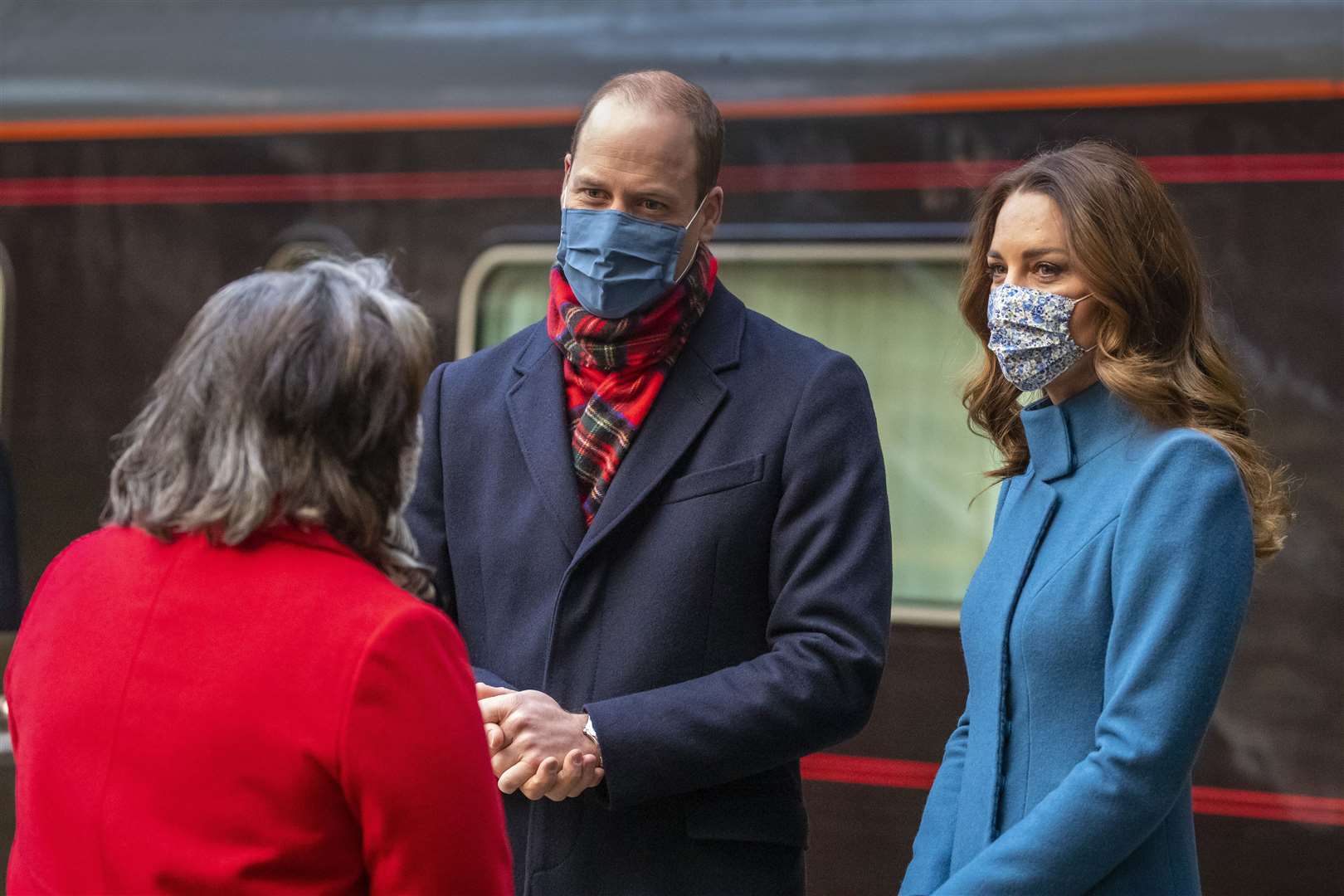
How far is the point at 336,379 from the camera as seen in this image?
144 centimetres

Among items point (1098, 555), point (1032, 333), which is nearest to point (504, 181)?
point (1032, 333)

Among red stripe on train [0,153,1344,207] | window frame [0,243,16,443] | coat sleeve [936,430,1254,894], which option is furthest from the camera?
window frame [0,243,16,443]

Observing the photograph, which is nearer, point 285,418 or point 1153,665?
point 285,418

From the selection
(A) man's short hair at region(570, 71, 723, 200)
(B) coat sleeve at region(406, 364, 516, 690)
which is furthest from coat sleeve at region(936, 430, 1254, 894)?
(B) coat sleeve at region(406, 364, 516, 690)

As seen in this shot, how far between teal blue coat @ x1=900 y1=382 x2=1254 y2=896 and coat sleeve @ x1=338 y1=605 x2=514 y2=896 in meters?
0.73

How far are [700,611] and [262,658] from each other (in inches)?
33.2

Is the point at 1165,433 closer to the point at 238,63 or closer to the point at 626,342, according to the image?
the point at 626,342

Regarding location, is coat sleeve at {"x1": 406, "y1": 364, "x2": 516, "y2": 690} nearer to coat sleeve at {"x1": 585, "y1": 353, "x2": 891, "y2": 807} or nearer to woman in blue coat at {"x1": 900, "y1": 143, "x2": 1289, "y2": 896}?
coat sleeve at {"x1": 585, "y1": 353, "x2": 891, "y2": 807}

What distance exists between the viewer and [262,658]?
1377 mm

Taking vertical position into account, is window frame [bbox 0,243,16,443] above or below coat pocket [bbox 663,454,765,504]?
below

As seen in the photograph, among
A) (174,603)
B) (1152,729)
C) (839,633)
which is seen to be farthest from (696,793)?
(174,603)

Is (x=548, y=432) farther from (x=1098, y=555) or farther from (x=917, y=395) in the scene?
(x=917, y=395)

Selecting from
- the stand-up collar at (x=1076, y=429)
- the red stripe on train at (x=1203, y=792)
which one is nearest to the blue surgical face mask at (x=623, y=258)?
the stand-up collar at (x=1076, y=429)

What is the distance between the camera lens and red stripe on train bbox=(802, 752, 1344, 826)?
10.4 ft
